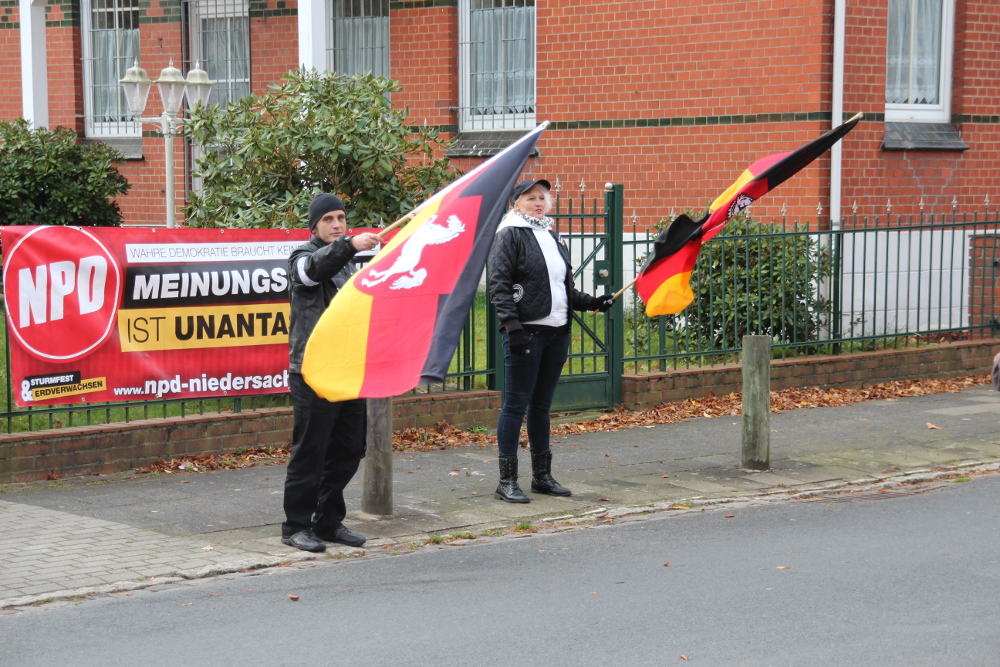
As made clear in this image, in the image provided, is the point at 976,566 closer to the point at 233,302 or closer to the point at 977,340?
the point at 233,302

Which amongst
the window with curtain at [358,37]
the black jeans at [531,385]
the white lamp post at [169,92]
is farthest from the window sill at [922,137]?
the black jeans at [531,385]

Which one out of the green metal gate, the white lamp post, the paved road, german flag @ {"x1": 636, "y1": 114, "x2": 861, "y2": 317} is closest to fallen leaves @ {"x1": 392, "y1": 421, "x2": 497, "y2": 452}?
the green metal gate

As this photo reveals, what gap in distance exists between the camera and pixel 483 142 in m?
17.1

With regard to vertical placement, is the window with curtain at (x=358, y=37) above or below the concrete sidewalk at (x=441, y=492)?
above

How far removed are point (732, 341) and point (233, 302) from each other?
528 cm

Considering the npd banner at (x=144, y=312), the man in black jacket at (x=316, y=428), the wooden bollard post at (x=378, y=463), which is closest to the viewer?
the man in black jacket at (x=316, y=428)

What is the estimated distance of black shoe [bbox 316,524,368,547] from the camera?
7031 millimetres

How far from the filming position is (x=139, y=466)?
884cm

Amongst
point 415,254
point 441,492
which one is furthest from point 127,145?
point 415,254

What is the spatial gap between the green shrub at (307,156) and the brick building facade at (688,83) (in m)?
4.59

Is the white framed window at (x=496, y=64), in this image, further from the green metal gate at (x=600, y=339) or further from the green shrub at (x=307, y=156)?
the green shrub at (x=307, y=156)

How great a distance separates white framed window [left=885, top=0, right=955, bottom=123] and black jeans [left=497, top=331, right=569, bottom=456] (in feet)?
28.9

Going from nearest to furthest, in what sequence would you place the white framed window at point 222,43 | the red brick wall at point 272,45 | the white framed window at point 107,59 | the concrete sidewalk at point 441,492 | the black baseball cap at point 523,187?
1. the concrete sidewalk at point 441,492
2. the black baseball cap at point 523,187
3. the red brick wall at point 272,45
4. the white framed window at point 222,43
5. the white framed window at point 107,59

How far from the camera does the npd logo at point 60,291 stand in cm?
830
